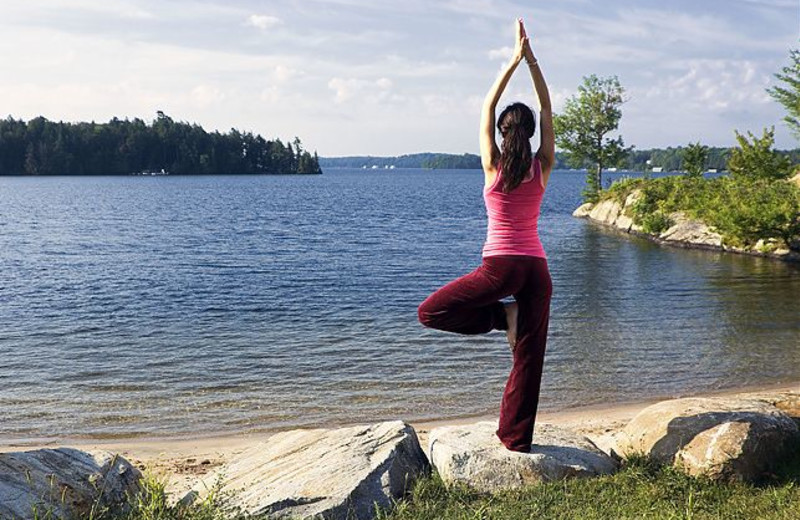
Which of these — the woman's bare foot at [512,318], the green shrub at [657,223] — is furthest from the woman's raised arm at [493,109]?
the green shrub at [657,223]

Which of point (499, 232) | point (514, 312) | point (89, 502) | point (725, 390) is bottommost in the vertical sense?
point (725, 390)

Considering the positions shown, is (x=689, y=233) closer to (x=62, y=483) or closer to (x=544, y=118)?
(x=544, y=118)

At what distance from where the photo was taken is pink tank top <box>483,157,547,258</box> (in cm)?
622

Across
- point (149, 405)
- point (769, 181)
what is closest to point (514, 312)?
point (149, 405)

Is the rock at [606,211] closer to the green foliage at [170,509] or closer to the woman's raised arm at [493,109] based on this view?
the woman's raised arm at [493,109]

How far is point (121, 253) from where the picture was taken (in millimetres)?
33781

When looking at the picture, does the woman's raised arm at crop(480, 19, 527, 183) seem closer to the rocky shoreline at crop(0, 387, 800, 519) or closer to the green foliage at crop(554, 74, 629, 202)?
the rocky shoreline at crop(0, 387, 800, 519)

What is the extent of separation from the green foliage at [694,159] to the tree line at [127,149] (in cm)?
13668

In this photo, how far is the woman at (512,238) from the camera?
20.3 feet

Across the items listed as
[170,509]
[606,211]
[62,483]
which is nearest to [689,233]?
[606,211]

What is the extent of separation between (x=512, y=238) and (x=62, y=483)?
4.01 m

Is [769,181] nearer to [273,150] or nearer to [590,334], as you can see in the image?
[590,334]

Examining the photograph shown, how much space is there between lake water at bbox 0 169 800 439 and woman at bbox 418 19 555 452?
575 cm

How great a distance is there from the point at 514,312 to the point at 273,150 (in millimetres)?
191888
